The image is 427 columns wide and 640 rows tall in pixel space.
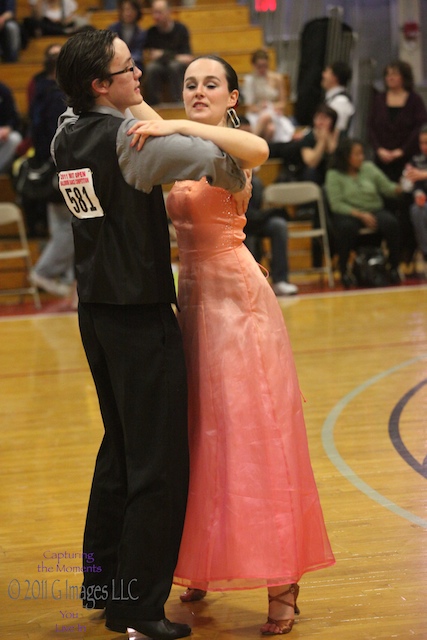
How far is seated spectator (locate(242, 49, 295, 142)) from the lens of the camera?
10594 mm

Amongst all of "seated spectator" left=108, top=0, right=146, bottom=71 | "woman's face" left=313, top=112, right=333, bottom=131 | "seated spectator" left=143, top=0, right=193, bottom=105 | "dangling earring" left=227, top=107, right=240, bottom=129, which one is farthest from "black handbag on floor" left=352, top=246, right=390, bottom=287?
"dangling earring" left=227, top=107, right=240, bottom=129

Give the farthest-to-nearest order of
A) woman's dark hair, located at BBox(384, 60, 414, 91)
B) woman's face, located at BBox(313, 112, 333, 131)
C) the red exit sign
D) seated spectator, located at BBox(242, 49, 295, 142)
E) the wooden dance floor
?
the red exit sign, seated spectator, located at BBox(242, 49, 295, 142), woman's dark hair, located at BBox(384, 60, 414, 91), woman's face, located at BBox(313, 112, 333, 131), the wooden dance floor

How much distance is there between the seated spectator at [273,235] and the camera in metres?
9.06

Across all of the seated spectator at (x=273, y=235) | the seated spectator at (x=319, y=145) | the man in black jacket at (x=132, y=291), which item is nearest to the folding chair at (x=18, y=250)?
the seated spectator at (x=273, y=235)

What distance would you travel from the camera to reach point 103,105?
2689 mm

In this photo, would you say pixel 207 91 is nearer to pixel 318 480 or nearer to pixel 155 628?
pixel 155 628

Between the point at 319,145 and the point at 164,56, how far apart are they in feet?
6.89

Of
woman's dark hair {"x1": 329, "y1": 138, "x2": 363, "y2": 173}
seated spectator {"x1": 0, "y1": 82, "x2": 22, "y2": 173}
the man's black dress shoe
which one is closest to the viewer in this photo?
the man's black dress shoe

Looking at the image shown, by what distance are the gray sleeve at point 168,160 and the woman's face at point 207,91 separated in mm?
399

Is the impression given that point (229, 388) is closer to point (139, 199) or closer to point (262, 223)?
point (139, 199)

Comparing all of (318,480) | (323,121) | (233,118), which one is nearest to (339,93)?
(323,121)

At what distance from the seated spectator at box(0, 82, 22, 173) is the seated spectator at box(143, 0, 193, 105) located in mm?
1433

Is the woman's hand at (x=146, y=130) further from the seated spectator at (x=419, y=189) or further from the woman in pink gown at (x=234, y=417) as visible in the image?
the seated spectator at (x=419, y=189)

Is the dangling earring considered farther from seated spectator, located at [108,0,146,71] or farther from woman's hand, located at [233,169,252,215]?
seated spectator, located at [108,0,146,71]
